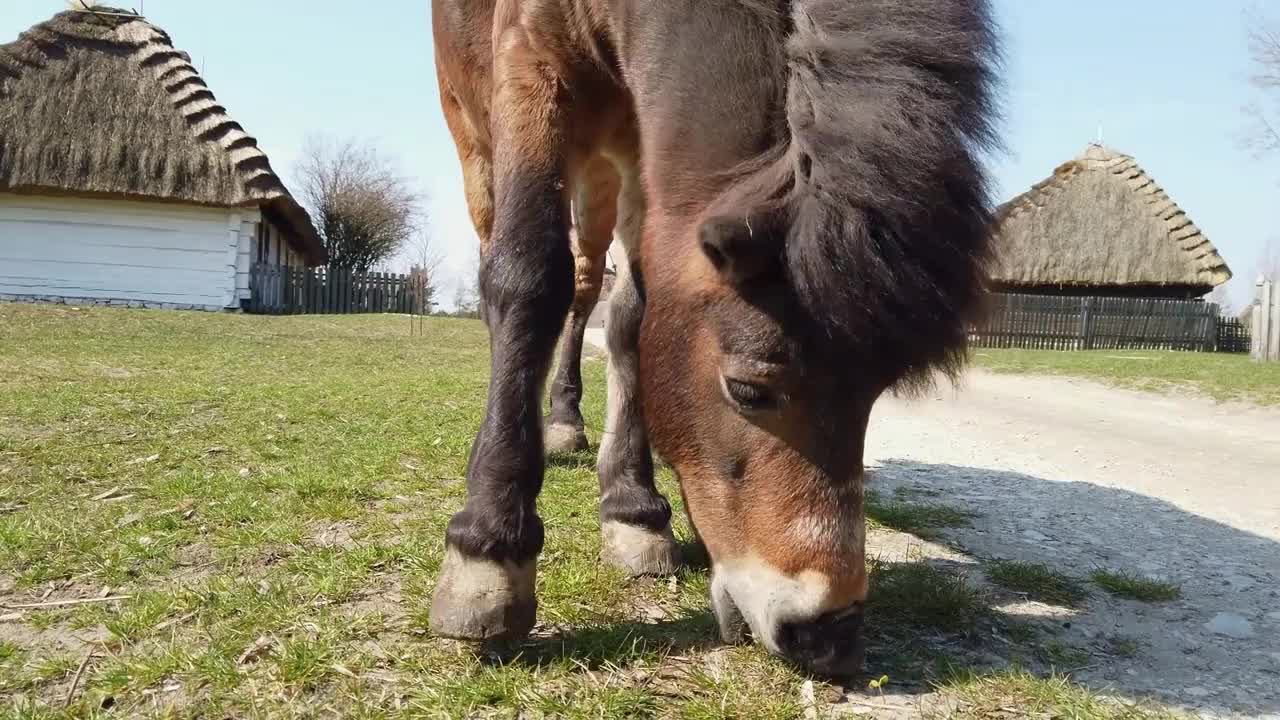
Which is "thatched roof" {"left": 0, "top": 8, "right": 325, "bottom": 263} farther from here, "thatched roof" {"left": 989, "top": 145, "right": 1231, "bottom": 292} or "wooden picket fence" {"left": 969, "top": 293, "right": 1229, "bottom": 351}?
"thatched roof" {"left": 989, "top": 145, "right": 1231, "bottom": 292}

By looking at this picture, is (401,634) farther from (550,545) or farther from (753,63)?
(753,63)

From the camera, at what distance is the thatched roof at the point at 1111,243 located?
2719cm

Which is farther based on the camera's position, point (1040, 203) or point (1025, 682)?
point (1040, 203)

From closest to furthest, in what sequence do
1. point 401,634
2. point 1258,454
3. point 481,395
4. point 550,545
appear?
1. point 401,634
2. point 550,545
3. point 1258,454
4. point 481,395

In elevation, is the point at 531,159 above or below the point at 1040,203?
below

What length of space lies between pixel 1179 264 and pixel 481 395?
28.5 metres

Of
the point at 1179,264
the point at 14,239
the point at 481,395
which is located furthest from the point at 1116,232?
the point at 14,239

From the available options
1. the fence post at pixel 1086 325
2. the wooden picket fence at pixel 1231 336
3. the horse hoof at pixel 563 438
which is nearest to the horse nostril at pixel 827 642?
the horse hoof at pixel 563 438

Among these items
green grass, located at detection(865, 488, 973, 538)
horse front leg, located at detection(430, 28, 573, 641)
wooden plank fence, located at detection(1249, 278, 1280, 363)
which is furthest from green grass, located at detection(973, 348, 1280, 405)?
horse front leg, located at detection(430, 28, 573, 641)

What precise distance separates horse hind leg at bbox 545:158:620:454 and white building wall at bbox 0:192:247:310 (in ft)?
60.3

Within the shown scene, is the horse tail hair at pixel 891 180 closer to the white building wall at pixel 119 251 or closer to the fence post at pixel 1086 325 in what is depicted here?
the white building wall at pixel 119 251

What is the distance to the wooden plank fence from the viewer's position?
17.0 m

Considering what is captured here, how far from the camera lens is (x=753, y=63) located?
1.77 meters

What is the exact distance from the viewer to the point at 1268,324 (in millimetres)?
17000
